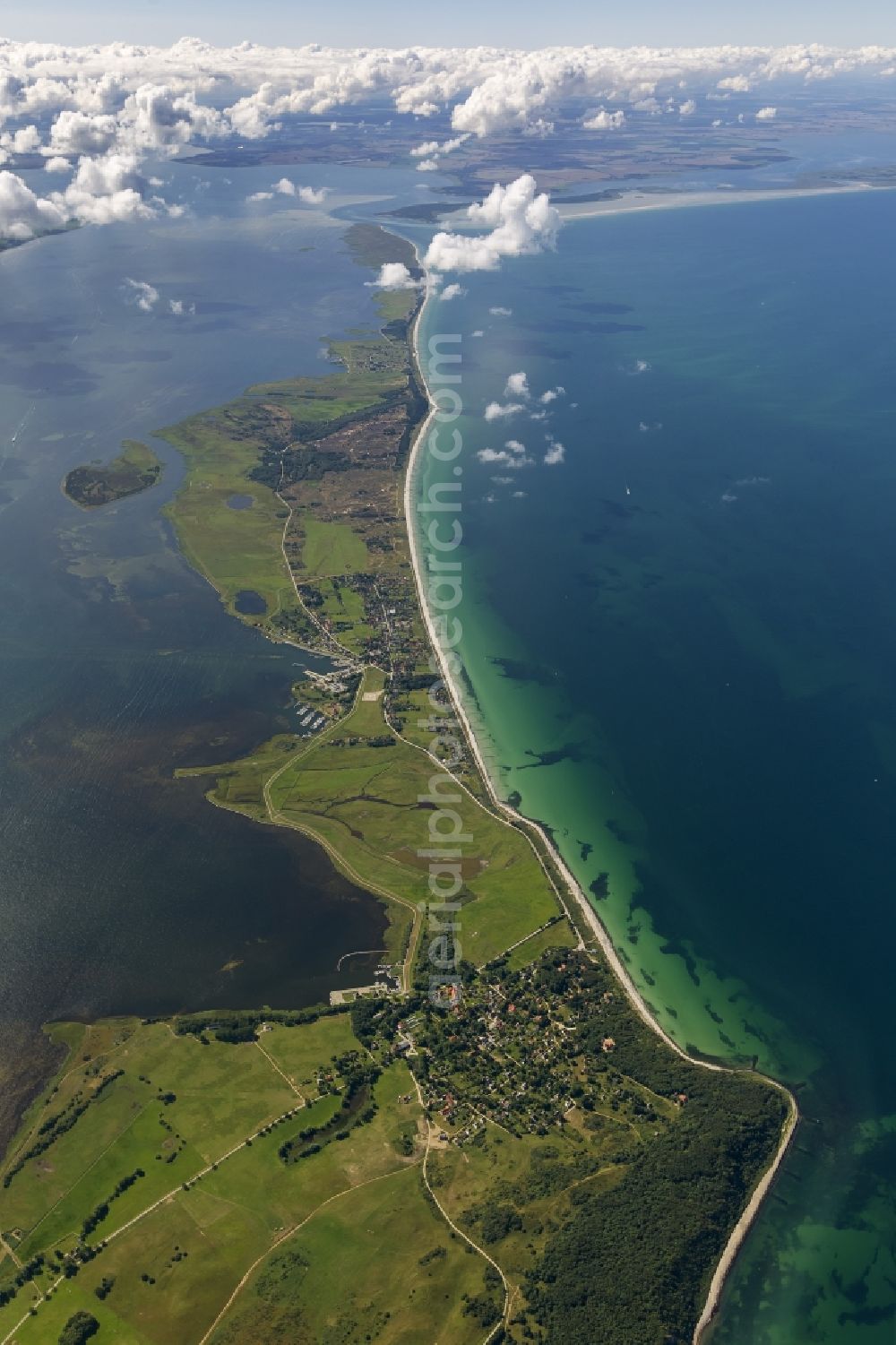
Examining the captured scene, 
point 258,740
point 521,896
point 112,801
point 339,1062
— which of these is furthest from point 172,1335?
point 258,740

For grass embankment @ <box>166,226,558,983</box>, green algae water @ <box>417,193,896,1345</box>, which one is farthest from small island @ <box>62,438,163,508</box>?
green algae water @ <box>417,193,896,1345</box>

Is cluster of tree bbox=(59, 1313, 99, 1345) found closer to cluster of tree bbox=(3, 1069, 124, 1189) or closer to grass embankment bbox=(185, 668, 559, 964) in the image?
cluster of tree bbox=(3, 1069, 124, 1189)

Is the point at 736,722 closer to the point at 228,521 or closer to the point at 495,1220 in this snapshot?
the point at 495,1220

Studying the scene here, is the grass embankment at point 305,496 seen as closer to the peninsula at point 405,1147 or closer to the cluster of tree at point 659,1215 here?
the peninsula at point 405,1147

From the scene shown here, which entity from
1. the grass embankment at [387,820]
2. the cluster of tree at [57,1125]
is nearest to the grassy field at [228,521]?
the grass embankment at [387,820]

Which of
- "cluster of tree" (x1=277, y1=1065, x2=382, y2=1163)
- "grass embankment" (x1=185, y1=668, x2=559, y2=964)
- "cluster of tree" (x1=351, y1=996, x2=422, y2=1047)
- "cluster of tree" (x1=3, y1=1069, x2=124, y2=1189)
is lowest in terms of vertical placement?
"cluster of tree" (x1=277, y1=1065, x2=382, y2=1163)
